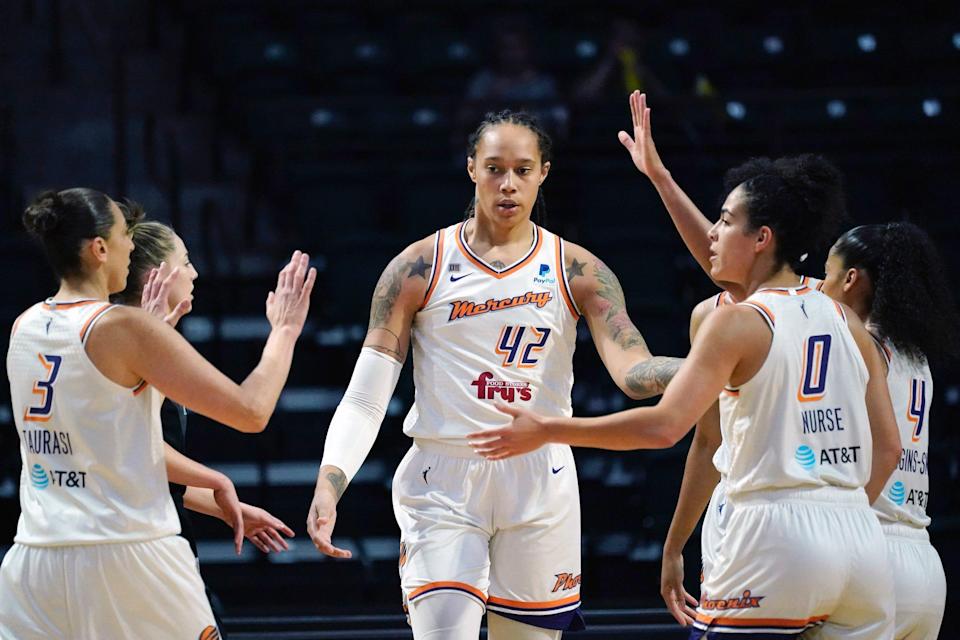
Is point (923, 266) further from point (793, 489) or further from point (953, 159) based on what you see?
point (953, 159)

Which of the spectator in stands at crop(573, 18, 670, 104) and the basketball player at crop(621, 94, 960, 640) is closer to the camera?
the basketball player at crop(621, 94, 960, 640)

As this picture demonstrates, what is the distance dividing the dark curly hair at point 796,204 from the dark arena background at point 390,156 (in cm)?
263

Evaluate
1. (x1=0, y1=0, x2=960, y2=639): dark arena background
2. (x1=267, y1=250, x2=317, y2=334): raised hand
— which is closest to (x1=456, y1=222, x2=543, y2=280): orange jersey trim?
(x1=267, y1=250, x2=317, y2=334): raised hand

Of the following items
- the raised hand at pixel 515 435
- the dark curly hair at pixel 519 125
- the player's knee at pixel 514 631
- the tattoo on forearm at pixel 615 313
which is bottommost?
the player's knee at pixel 514 631

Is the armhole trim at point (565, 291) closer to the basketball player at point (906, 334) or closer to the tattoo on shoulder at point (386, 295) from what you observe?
the tattoo on shoulder at point (386, 295)

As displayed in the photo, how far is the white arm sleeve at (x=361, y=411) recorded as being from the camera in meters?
3.78

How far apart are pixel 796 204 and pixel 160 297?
1702 mm

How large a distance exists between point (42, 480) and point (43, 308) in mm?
428

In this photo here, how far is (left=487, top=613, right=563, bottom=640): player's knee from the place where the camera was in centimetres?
368

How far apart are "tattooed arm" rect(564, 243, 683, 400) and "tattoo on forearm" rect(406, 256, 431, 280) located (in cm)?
44

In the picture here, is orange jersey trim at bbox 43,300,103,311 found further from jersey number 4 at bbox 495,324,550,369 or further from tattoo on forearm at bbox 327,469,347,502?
jersey number 4 at bbox 495,324,550,369

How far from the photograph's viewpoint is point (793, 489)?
3.02 meters

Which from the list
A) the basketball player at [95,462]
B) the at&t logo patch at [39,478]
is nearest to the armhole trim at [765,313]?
the basketball player at [95,462]

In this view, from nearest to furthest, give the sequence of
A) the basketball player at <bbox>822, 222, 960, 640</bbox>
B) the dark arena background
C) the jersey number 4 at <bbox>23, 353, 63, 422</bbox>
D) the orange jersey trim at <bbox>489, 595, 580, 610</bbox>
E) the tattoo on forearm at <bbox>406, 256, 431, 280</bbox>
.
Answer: the jersey number 4 at <bbox>23, 353, 63, 422</bbox> < the basketball player at <bbox>822, 222, 960, 640</bbox> < the orange jersey trim at <bbox>489, 595, 580, 610</bbox> < the tattoo on forearm at <bbox>406, 256, 431, 280</bbox> < the dark arena background
